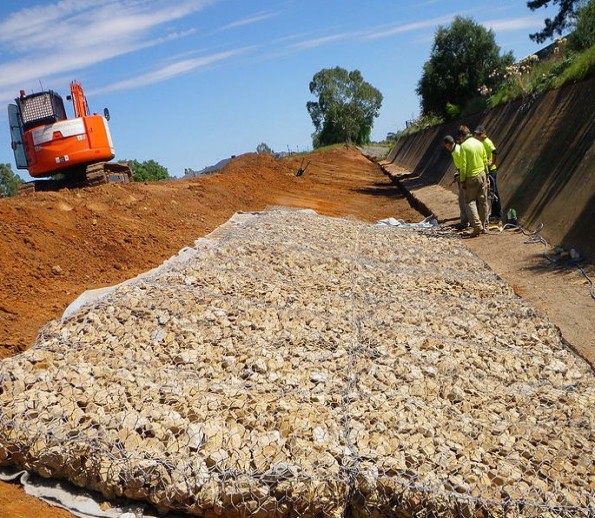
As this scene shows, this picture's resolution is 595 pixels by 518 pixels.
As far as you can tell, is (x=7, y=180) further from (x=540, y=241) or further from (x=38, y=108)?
(x=540, y=241)

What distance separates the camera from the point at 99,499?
4043 mm

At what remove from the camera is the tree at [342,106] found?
82.8m

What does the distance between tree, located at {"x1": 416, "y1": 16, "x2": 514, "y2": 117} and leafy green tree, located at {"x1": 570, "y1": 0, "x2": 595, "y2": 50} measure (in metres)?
9.27

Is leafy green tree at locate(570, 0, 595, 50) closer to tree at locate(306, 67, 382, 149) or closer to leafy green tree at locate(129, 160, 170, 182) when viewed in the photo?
leafy green tree at locate(129, 160, 170, 182)

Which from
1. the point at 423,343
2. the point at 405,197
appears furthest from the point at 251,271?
the point at 405,197

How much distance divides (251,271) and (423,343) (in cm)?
308

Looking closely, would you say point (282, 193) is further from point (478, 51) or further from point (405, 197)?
point (478, 51)

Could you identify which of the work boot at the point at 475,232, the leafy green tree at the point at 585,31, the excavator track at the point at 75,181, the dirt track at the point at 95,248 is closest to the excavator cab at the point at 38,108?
the excavator track at the point at 75,181

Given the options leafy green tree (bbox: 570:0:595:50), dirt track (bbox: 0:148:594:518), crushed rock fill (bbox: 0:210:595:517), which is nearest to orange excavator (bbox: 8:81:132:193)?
dirt track (bbox: 0:148:594:518)

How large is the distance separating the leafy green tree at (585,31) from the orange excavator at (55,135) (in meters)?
12.5

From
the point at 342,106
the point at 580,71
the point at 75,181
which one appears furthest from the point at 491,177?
the point at 342,106

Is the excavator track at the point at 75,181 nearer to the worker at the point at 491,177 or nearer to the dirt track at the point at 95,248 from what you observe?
the dirt track at the point at 95,248

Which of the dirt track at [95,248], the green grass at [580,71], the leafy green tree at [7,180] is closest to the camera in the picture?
the dirt track at [95,248]

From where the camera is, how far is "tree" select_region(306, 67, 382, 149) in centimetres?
8275
